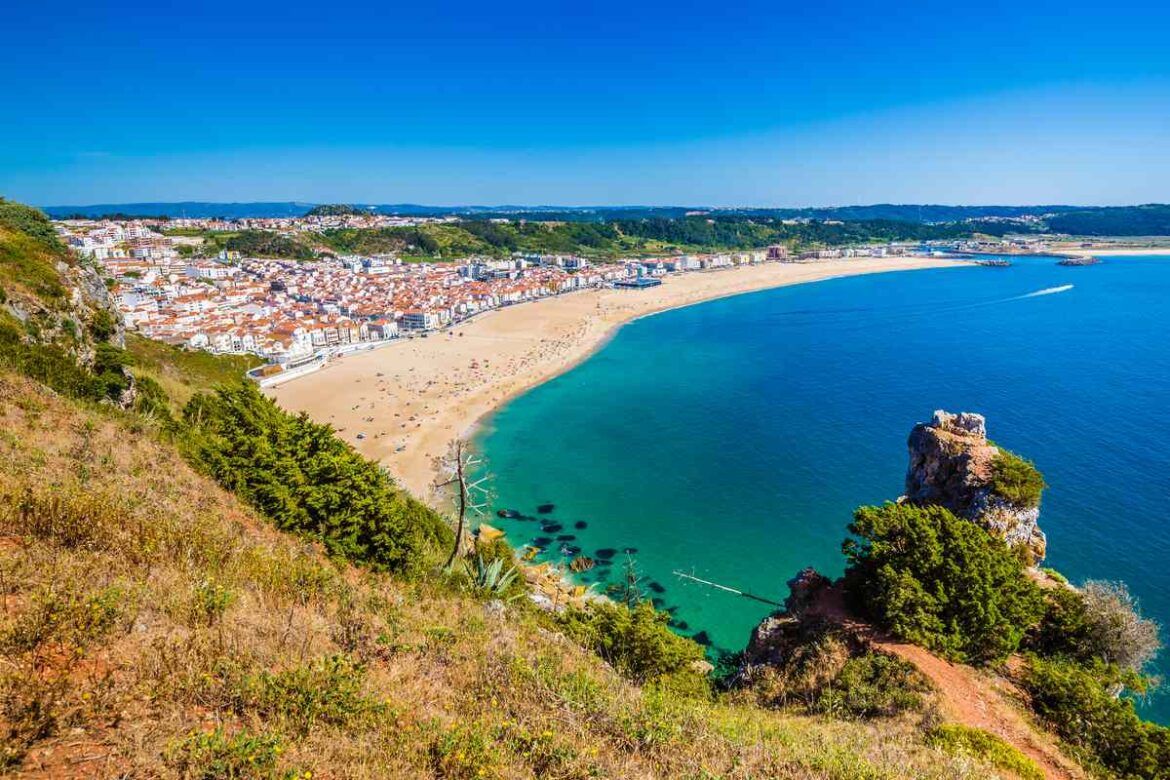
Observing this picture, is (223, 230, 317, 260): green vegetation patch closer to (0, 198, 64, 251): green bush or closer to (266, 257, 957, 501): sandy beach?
(266, 257, 957, 501): sandy beach

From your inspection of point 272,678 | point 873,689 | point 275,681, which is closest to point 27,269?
point 272,678

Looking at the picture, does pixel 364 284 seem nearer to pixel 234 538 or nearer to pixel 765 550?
pixel 765 550

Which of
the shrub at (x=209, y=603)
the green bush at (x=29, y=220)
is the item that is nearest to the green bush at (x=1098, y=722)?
the shrub at (x=209, y=603)

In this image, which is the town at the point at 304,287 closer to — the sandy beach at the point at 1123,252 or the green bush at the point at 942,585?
the green bush at the point at 942,585

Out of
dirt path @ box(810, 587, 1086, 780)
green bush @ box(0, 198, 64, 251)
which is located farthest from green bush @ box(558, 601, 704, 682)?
green bush @ box(0, 198, 64, 251)

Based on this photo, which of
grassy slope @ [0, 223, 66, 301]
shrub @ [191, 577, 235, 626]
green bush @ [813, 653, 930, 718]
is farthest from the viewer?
grassy slope @ [0, 223, 66, 301]

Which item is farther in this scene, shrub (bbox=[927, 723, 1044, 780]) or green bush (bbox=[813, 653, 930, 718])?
green bush (bbox=[813, 653, 930, 718])

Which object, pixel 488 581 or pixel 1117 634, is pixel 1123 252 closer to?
pixel 1117 634
